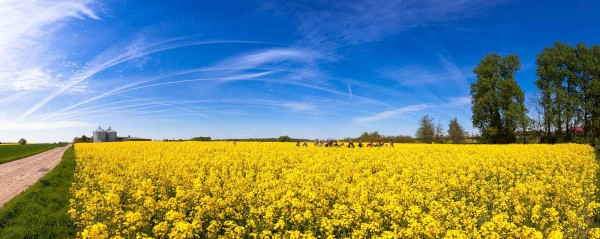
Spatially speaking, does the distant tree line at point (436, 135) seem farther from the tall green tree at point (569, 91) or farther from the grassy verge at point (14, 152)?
the grassy verge at point (14, 152)

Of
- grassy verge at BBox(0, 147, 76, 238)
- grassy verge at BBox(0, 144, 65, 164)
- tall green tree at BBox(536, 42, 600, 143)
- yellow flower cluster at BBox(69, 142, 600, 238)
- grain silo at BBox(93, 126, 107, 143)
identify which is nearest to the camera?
yellow flower cluster at BBox(69, 142, 600, 238)

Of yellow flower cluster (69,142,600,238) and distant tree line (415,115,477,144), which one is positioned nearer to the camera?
yellow flower cluster (69,142,600,238)

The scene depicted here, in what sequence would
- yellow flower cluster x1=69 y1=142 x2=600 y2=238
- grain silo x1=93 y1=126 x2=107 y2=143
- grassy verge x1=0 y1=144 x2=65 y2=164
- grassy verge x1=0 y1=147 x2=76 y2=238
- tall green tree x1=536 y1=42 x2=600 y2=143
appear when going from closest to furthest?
yellow flower cluster x1=69 y1=142 x2=600 y2=238
grassy verge x1=0 y1=147 x2=76 y2=238
grassy verge x1=0 y1=144 x2=65 y2=164
tall green tree x1=536 y1=42 x2=600 y2=143
grain silo x1=93 y1=126 x2=107 y2=143

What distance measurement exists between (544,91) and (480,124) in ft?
31.3

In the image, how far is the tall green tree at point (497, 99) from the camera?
49.3 metres

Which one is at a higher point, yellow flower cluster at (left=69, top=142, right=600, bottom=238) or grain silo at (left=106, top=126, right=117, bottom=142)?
grain silo at (left=106, top=126, right=117, bottom=142)

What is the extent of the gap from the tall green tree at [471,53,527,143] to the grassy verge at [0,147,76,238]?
4986 centimetres

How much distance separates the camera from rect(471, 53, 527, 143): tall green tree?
4934 cm

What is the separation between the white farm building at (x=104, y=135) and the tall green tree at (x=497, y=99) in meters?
84.8

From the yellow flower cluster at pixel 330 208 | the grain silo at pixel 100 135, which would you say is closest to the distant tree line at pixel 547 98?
the yellow flower cluster at pixel 330 208

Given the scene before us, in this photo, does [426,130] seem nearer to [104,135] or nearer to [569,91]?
[569,91]

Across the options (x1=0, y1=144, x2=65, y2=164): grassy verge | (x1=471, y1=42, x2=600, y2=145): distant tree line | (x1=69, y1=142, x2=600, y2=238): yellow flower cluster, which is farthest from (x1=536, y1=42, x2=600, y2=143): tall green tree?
(x1=0, y1=144, x2=65, y2=164): grassy verge

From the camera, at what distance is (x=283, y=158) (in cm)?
2072

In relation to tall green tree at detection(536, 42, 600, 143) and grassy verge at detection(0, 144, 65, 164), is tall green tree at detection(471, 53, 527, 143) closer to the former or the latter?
tall green tree at detection(536, 42, 600, 143)
